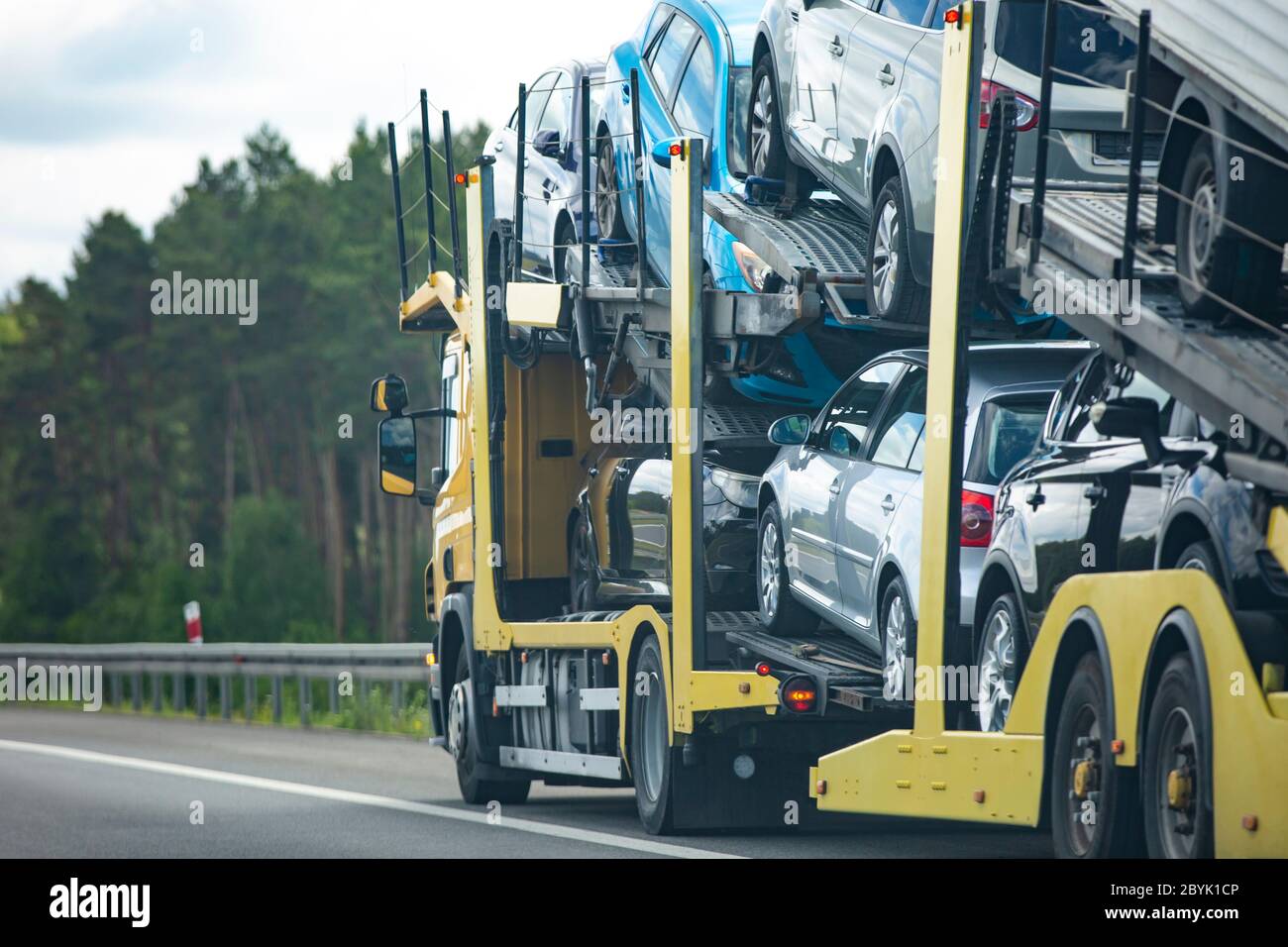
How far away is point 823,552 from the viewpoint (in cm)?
1005

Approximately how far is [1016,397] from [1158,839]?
266 cm

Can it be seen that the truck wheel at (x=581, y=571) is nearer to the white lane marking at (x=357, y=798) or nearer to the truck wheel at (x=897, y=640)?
the white lane marking at (x=357, y=798)

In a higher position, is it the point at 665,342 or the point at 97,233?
the point at 97,233

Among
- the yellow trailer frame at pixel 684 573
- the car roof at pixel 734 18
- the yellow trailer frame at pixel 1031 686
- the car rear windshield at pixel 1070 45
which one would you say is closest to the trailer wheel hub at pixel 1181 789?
the yellow trailer frame at pixel 1031 686

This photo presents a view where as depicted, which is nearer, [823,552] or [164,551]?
[823,552]

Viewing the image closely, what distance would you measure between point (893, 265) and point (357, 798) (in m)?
6.74

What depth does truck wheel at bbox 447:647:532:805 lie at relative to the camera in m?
14.5

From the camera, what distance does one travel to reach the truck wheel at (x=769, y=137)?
10859 millimetres

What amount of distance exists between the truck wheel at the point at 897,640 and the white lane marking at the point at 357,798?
153 cm

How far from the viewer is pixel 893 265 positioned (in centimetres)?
918

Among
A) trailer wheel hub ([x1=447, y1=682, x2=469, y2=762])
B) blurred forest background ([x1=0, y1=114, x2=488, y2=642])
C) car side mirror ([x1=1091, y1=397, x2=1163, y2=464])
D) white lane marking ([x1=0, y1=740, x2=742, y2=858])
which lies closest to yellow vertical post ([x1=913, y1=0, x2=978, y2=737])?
car side mirror ([x1=1091, y1=397, x2=1163, y2=464])

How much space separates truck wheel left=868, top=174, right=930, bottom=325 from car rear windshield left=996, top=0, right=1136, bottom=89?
0.92m

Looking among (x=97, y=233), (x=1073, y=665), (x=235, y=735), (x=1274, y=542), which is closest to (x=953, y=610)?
(x=1073, y=665)
